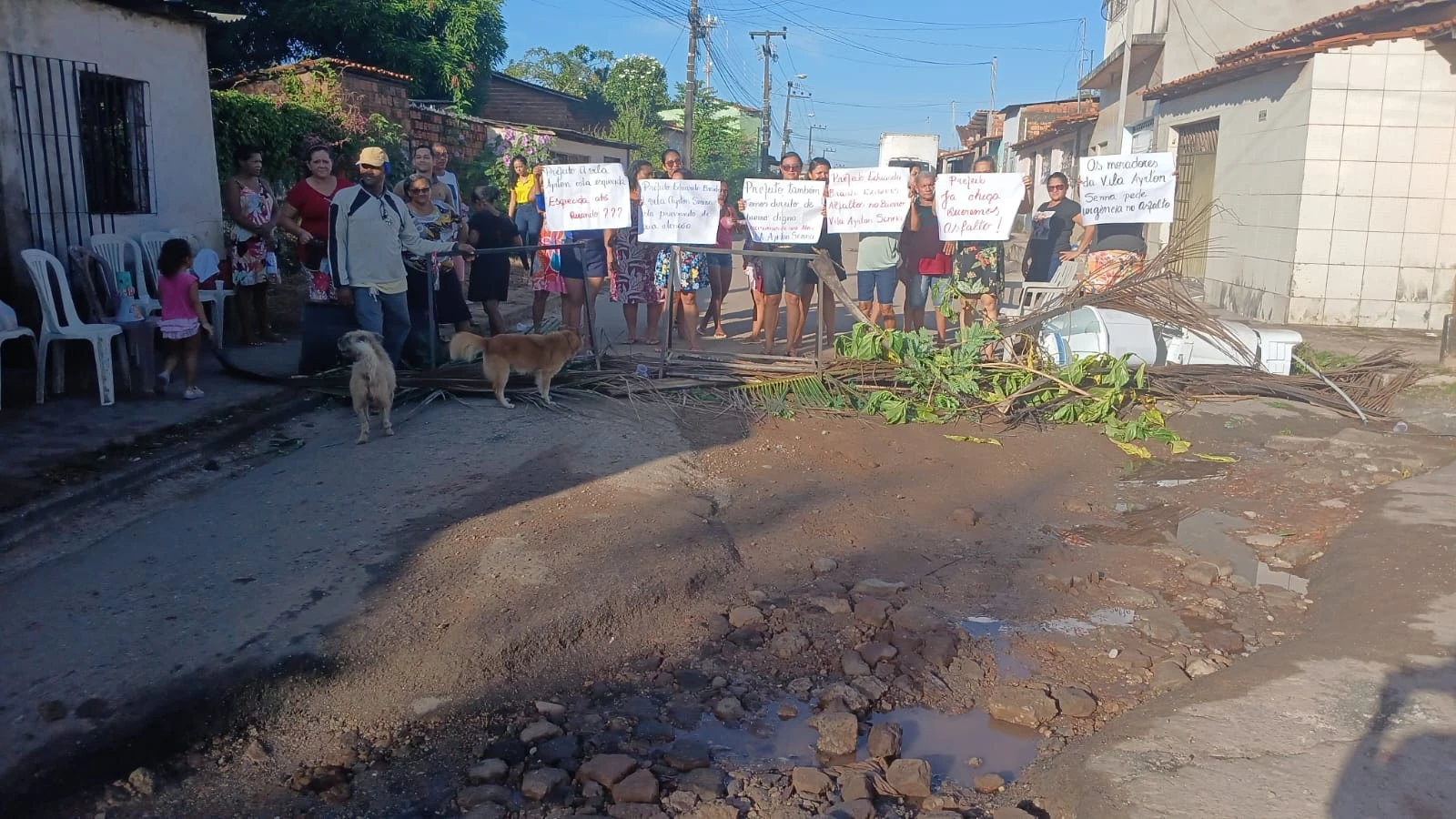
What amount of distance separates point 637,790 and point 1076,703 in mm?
1576

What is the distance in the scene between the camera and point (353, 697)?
11.9 ft

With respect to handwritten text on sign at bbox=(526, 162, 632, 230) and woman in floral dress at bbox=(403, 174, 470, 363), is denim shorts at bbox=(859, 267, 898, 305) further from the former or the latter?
woman in floral dress at bbox=(403, 174, 470, 363)

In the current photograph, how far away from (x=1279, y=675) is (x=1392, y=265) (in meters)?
10.1

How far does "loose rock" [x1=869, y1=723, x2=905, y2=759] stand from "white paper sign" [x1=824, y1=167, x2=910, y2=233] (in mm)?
5829

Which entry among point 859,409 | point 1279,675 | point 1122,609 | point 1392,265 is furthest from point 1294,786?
point 1392,265

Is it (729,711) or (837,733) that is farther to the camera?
(729,711)

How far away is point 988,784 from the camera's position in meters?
3.28

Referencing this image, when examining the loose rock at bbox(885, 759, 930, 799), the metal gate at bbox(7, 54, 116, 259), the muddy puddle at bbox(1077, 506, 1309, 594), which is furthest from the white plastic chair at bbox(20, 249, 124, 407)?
the muddy puddle at bbox(1077, 506, 1309, 594)

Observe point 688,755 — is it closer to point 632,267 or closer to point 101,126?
point 632,267

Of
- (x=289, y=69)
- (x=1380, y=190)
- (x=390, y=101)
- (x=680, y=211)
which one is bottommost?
(x=680, y=211)

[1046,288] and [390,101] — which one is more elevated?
[390,101]

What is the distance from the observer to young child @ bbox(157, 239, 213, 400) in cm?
700

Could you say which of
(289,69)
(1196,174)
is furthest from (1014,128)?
(289,69)

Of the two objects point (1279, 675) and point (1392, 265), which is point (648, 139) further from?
point (1279, 675)
